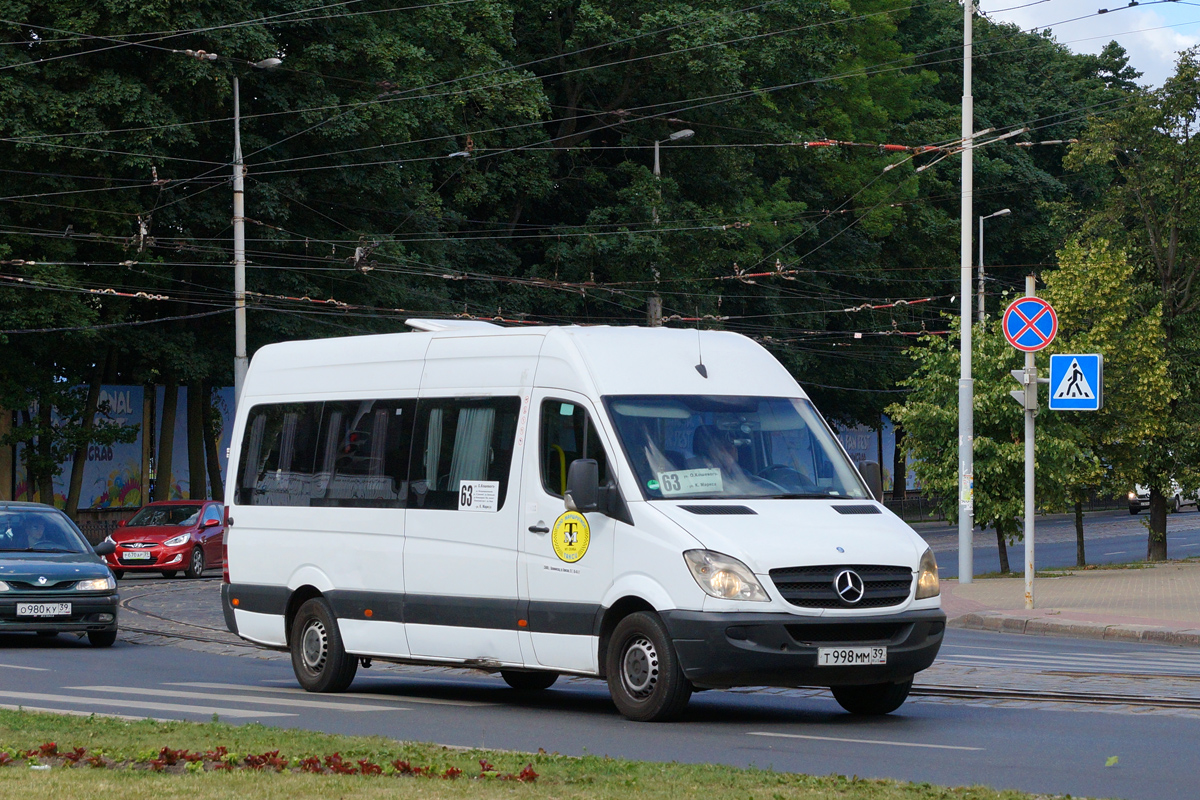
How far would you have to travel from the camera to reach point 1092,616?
1988 centimetres

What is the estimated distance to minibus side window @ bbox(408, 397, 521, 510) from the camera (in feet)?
39.2

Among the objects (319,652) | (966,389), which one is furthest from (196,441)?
(319,652)

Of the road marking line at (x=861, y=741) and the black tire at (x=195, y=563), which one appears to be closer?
the road marking line at (x=861, y=741)

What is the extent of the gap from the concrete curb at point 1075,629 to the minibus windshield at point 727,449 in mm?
7687

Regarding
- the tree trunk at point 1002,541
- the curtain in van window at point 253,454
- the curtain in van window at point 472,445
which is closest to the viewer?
the curtain in van window at point 472,445

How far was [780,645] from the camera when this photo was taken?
10211mm

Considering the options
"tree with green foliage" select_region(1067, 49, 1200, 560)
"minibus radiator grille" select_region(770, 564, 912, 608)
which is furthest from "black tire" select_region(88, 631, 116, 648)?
"tree with green foliage" select_region(1067, 49, 1200, 560)

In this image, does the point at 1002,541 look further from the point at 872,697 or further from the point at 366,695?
the point at 872,697

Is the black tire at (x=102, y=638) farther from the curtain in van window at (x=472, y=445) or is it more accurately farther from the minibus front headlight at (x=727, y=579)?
the minibus front headlight at (x=727, y=579)

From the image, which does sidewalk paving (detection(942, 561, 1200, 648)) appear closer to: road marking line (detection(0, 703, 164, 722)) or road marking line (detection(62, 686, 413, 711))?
road marking line (detection(62, 686, 413, 711))

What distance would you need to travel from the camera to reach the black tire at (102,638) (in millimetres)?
17891

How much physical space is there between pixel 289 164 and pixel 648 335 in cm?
2901

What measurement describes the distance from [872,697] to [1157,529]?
82.4 ft

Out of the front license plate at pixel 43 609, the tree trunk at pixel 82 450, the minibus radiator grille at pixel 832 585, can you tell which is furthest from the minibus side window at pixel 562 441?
the tree trunk at pixel 82 450
